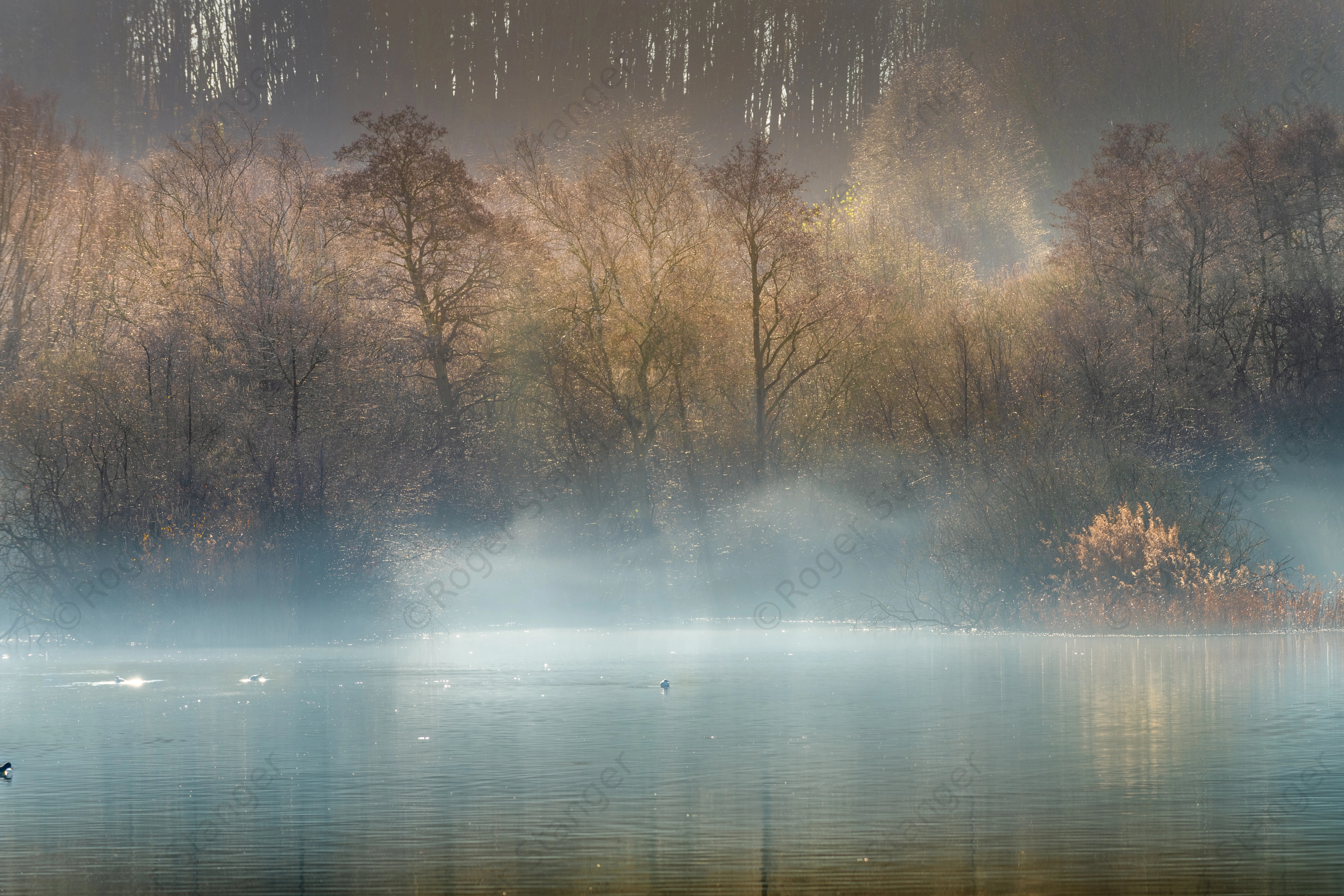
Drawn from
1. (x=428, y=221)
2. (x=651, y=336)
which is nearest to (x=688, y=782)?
(x=651, y=336)

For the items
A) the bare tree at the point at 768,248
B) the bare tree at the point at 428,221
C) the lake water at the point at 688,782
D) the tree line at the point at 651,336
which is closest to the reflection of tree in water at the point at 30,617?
the tree line at the point at 651,336

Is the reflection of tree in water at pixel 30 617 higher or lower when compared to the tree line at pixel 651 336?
lower

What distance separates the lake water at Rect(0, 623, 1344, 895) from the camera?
9141 millimetres

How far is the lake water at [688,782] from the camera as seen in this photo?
9.14m

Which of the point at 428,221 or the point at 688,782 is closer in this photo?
the point at 688,782

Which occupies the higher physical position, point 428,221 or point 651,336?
point 428,221

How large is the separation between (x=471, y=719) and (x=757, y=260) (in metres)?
29.3

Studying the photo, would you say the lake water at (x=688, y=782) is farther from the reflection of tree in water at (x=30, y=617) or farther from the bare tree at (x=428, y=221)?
the bare tree at (x=428, y=221)

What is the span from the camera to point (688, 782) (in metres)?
12.4

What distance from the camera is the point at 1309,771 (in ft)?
39.8

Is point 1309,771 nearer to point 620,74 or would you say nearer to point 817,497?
point 817,497

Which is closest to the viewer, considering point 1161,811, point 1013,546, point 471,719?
point 1161,811

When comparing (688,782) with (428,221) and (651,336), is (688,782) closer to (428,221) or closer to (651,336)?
(651,336)

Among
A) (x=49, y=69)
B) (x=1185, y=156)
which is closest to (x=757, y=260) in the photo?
(x=1185, y=156)
